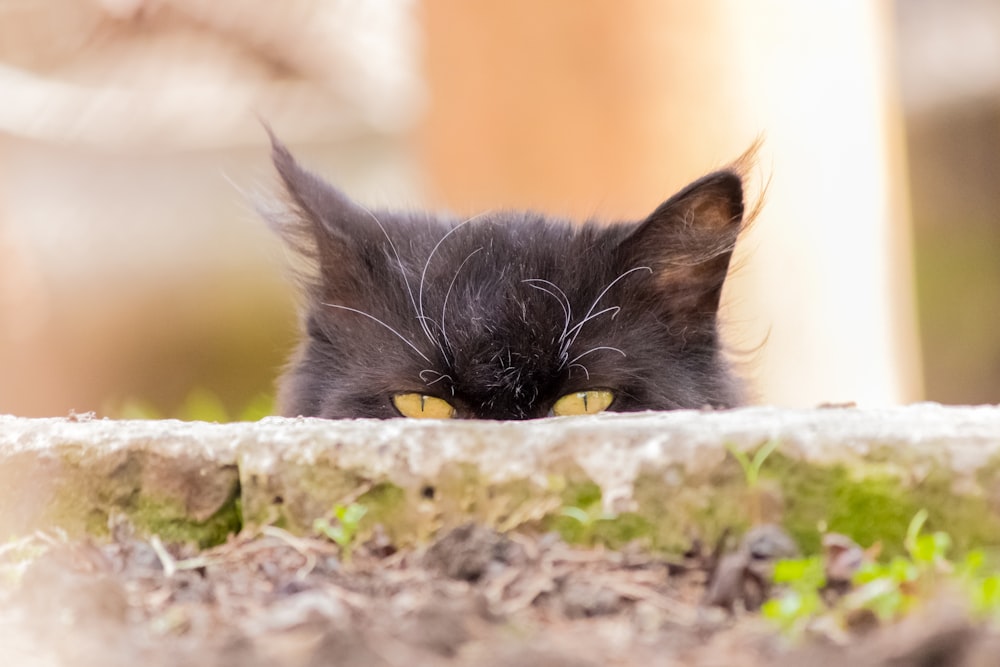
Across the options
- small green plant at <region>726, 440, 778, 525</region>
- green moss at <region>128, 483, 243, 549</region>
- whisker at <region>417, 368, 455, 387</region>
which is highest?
whisker at <region>417, 368, 455, 387</region>

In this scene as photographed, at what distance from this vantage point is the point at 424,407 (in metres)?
2.36

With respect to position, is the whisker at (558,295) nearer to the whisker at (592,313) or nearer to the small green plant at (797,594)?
the whisker at (592,313)

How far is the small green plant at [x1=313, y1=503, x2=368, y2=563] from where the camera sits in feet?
4.62

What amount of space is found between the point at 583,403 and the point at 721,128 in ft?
7.42

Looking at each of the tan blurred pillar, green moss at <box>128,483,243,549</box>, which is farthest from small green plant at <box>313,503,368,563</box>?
the tan blurred pillar

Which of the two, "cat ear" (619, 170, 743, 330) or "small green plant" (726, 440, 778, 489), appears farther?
"cat ear" (619, 170, 743, 330)

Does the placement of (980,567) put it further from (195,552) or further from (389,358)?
(389,358)

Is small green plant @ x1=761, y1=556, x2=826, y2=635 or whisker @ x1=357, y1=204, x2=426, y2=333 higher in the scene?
whisker @ x1=357, y1=204, x2=426, y2=333

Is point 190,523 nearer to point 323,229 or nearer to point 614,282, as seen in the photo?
point 323,229

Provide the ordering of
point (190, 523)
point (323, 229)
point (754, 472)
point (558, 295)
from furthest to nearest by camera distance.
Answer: point (323, 229) < point (558, 295) < point (190, 523) < point (754, 472)

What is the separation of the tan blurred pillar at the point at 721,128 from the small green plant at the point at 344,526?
2.71 metres

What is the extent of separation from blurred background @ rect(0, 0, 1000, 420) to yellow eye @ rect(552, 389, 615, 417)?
69 cm

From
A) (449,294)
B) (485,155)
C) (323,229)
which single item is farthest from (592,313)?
(485,155)

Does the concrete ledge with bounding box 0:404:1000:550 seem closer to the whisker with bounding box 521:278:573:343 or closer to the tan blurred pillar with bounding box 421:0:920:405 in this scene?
the whisker with bounding box 521:278:573:343
